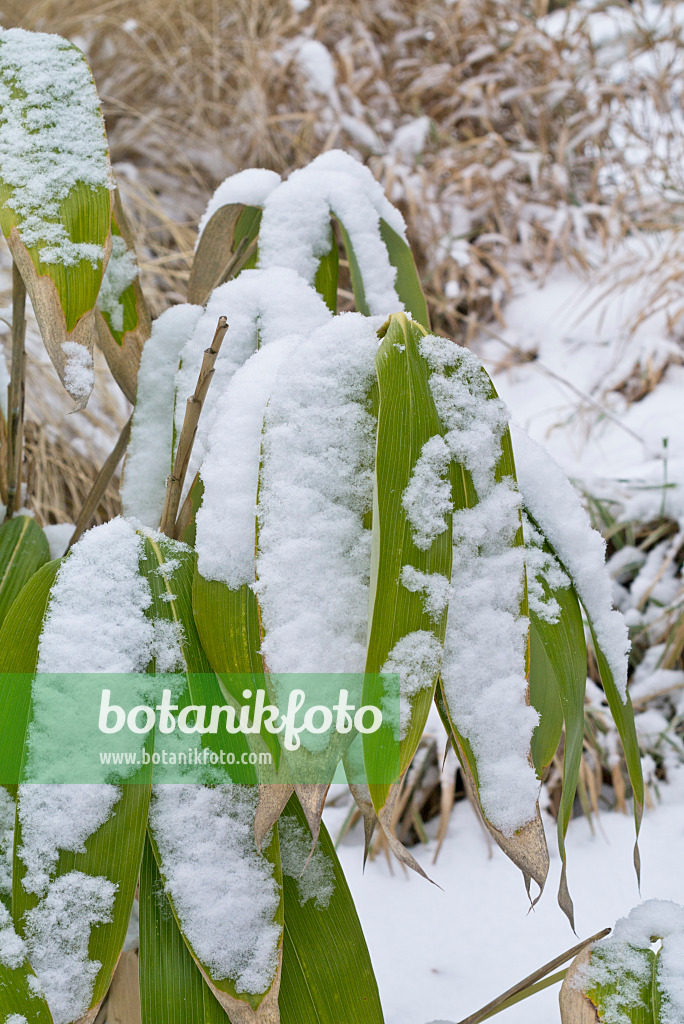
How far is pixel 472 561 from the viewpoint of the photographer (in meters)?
0.29

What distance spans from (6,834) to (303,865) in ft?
0.42

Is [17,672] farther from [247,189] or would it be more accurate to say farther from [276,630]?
[247,189]

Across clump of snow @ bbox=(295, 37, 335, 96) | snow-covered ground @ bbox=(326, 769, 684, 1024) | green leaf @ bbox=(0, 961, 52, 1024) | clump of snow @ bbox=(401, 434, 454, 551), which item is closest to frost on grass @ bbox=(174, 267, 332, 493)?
clump of snow @ bbox=(401, 434, 454, 551)

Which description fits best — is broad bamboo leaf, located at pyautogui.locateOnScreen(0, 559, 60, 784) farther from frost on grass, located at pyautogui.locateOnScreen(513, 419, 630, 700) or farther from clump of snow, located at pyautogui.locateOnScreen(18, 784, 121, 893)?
frost on grass, located at pyautogui.locateOnScreen(513, 419, 630, 700)

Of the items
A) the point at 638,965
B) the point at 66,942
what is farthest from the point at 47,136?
the point at 638,965

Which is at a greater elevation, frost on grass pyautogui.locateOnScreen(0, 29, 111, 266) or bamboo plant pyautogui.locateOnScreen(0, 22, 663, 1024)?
frost on grass pyautogui.locateOnScreen(0, 29, 111, 266)

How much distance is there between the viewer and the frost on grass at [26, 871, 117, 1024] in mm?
279

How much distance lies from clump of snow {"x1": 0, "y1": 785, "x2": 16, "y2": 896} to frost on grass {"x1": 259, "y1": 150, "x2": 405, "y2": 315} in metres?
0.32

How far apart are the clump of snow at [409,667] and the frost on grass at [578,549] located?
96 mm

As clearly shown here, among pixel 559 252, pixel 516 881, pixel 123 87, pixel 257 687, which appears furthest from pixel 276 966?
pixel 123 87

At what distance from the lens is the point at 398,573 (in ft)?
0.87

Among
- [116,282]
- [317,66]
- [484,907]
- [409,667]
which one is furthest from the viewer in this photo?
[317,66]

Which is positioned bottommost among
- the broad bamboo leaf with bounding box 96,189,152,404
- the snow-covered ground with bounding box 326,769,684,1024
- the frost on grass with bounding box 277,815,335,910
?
the snow-covered ground with bounding box 326,769,684,1024

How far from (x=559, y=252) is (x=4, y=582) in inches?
58.2
